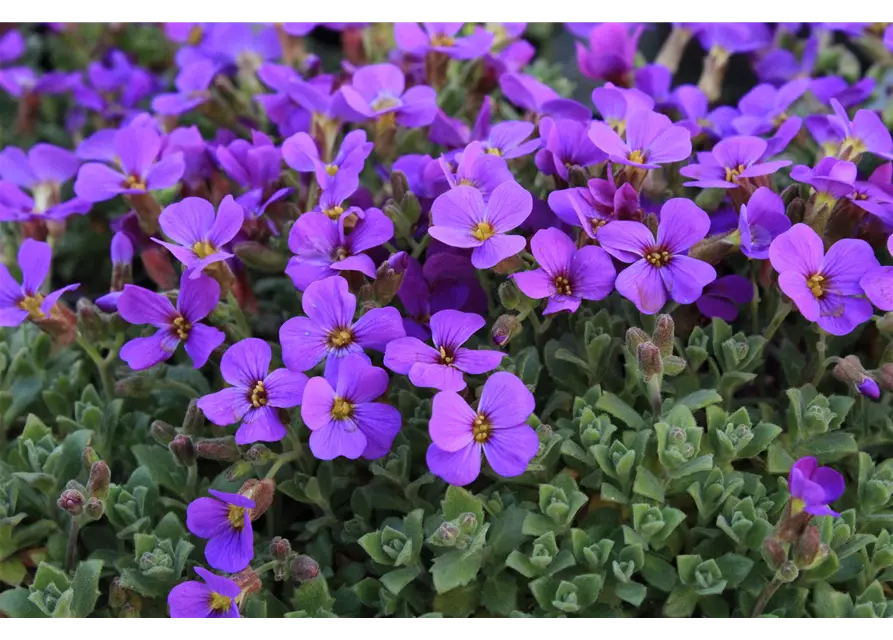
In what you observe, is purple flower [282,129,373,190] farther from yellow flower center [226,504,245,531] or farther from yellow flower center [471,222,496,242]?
yellow flower center [226,504,245,531]

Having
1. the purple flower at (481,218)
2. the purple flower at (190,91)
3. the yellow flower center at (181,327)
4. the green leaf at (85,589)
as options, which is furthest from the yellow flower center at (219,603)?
the purple flower at (190,91)

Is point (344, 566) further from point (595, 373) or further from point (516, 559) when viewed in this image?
point (595, 373)

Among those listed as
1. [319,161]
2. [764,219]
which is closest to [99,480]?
[319,161]

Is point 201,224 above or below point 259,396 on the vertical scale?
above

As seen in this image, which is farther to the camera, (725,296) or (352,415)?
(725,296)

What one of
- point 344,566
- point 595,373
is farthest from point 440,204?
point 344,566

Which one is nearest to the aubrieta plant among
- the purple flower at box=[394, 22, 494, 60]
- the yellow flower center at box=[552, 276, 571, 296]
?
the yellow flower center at box=[552, 276, 571, 296]

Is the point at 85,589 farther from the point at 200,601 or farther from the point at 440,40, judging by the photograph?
the point at 440,40
